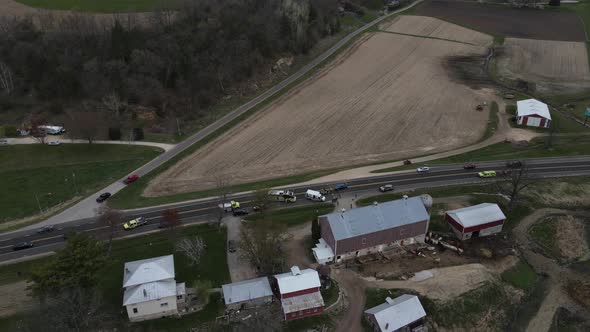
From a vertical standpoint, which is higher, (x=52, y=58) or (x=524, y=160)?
(x=52, y=58)

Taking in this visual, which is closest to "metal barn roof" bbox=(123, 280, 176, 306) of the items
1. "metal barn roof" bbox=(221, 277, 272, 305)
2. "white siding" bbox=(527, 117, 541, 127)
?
"metal barn roof" bbox=(221, 277, 272, 305)

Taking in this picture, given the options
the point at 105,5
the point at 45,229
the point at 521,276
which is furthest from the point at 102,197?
the point at 105,5

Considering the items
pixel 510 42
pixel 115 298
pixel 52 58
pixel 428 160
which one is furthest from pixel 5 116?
pixel 510 42

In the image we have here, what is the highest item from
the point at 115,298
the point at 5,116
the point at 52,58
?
the point at 52,58

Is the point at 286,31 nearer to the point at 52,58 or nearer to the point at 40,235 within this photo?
the point at 52,58

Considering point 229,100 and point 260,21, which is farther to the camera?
point 260,21

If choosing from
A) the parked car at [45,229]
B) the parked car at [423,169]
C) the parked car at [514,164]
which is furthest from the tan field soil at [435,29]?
the parked car at [45,229]
